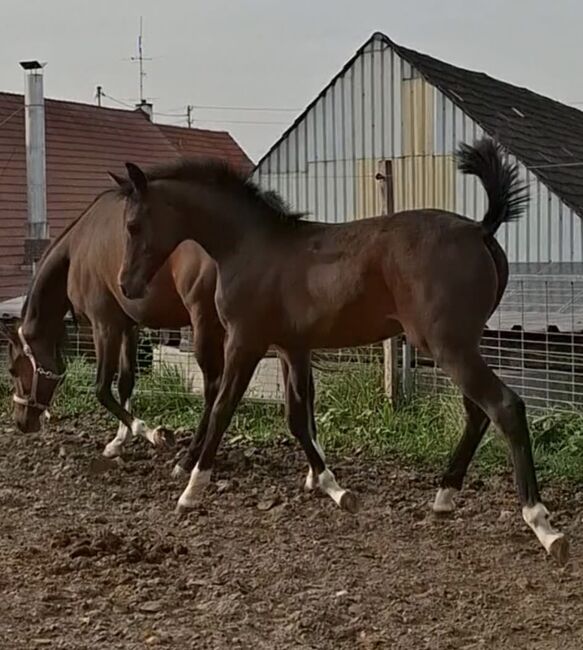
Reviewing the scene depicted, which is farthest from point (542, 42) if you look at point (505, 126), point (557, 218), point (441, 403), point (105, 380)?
point (105, 380)

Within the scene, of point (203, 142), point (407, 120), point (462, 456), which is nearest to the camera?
point (462, 456)

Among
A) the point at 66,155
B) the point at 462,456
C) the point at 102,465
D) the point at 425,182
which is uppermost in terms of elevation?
the point at 66,155

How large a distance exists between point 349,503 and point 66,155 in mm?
11991

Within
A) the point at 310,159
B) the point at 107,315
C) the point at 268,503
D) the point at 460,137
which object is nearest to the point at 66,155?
the point at 310,159

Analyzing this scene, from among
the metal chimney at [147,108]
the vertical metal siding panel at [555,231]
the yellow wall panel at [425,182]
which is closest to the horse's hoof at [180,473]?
the vertical metal siding panel at [555,231]

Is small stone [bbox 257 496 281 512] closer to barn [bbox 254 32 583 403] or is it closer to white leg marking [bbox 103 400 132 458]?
white leg marking [bbox 103 400 132 458]

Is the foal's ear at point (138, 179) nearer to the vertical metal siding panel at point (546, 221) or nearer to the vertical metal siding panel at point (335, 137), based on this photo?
the vertical metal siding panel at point (546, 221)

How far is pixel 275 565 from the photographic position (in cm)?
373

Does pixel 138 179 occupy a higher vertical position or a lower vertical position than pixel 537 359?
higher

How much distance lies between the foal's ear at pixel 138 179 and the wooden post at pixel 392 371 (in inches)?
91.8

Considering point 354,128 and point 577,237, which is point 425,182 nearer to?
point 354,128

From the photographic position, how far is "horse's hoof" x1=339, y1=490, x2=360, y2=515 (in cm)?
448

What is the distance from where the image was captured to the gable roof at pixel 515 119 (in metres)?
10.9

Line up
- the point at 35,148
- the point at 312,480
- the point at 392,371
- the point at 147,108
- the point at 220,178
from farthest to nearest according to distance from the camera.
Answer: the point at 147,108
the point at 35,148
the point at 392,371
the point at 312,480
the point at 220,178
